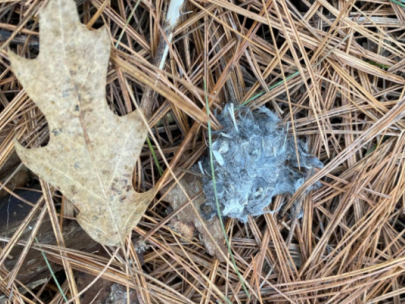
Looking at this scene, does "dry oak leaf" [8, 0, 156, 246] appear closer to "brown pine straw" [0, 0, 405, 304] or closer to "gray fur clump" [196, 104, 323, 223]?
"brown pine straw" [0, 0, 405, 304]

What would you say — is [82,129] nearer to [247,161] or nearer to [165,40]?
[165,40]

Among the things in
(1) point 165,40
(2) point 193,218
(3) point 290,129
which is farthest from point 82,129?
(3) point 290,129

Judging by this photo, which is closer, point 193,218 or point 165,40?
point 165,40

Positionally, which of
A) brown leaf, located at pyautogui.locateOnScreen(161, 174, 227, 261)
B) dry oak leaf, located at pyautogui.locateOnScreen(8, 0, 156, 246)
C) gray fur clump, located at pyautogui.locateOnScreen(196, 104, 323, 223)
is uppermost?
dry oak leaf, located at pyautogui.locateOnScreen(8, 0, 156, 246)

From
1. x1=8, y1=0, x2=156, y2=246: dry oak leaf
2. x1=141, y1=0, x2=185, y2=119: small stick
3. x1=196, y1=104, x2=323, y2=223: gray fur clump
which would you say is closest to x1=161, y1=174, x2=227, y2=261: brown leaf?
x1=196, y1=104, x2=323, y2=223: gray fur clump

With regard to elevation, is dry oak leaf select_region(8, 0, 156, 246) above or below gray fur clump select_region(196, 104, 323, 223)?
above

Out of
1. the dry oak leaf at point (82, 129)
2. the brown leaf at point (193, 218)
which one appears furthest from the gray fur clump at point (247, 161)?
the dry oak leaf at point (82, 129)
